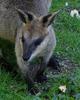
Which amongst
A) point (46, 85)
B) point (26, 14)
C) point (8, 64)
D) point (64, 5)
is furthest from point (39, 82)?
point (64, 5)

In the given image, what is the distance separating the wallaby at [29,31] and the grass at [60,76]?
0.19m

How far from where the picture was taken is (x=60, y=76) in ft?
21.6

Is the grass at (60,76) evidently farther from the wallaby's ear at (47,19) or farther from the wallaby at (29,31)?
the wallaby's ear at (47,19)

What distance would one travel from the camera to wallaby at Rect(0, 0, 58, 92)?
5843 millimetres

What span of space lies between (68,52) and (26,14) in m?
1.55

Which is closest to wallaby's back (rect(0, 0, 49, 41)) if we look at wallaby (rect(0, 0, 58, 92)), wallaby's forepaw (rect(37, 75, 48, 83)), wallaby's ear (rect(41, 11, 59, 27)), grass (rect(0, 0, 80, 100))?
wallaby (rect(0, 0, 58, 92))

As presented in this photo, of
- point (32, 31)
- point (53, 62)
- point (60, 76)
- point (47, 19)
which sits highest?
point (47, 19)

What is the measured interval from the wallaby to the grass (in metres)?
0.19

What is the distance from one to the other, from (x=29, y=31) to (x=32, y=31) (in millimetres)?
39

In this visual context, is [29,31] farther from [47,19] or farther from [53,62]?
[53,62]

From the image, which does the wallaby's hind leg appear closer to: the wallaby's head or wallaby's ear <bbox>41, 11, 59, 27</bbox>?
the wallaby's head

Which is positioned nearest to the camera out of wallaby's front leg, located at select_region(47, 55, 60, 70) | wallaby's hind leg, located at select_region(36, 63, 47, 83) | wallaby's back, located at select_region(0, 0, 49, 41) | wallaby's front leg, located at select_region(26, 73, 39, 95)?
wallaby's front leg, located at select_region(26, 73, 39, 95)

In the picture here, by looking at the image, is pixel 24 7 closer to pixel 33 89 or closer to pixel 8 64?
pixel 8 64

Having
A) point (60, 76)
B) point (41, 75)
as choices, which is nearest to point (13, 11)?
point (41, 75)
